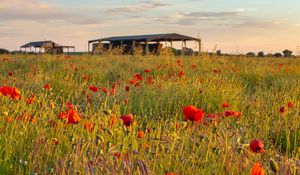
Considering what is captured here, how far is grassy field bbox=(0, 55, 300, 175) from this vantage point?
2.39 m

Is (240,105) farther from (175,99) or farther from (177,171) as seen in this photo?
(177,171)

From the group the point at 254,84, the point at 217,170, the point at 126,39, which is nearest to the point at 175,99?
the point at 217,170

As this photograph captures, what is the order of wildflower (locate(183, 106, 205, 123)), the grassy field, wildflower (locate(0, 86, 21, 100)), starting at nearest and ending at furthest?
1. wildflower (locate(183, 106, 205, 123))
2. the grassy field
3. wildflower (locate(0, 86, 21, 100))

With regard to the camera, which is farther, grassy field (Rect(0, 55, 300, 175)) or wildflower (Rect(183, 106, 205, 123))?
grassy field (Rect(0, 55, 300, 175))

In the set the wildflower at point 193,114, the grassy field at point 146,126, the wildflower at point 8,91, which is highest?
the wildflower at point 8,91

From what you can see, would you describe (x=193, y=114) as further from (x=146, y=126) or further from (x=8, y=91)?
(x=146, y=126)

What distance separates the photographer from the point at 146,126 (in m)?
4.12

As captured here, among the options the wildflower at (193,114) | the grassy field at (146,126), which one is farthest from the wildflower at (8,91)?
the wildflower at (193,114)

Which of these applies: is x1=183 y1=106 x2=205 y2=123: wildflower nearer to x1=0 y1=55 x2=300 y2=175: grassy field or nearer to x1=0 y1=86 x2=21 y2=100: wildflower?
x1=0 y1=55 x2=300 y2=175: grassy field

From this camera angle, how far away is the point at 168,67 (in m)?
10.4

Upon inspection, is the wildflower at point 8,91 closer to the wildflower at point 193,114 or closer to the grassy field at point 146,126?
the grassy field at point 146,126

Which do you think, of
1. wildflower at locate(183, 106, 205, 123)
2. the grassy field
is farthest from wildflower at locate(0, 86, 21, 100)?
wildflower at locate(183, 106, 205, 123)

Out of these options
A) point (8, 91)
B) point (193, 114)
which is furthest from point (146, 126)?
point (193, 114)

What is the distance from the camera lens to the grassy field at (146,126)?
2.39 m
